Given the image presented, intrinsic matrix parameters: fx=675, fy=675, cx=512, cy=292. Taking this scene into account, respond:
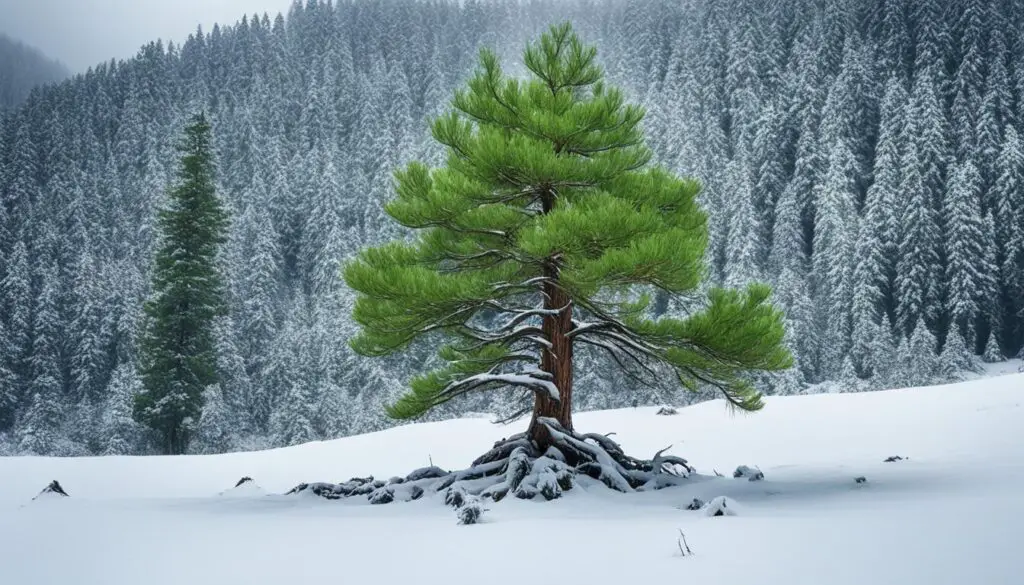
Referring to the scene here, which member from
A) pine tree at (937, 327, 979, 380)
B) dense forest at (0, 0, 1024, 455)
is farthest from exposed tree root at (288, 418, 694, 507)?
pine tree at (937, 327, 979, 380)

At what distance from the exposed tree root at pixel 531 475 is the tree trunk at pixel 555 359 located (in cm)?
13

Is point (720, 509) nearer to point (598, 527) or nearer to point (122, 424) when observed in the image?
point (598, 527)

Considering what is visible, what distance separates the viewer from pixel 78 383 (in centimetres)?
4062

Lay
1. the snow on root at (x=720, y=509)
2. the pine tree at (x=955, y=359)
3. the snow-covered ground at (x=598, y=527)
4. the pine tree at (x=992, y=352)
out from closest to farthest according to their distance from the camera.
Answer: the snow-covered ground at (x=598, y=527) < the snow on root at (x=720, y=509) < the pine tree at (x=955, y=359) < the pine tree at (x=992, y=352)

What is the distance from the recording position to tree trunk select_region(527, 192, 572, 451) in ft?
20.4

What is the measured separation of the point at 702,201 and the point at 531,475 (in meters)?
36.2

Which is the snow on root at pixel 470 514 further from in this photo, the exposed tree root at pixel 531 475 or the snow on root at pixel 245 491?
the snow on root at pixel 245 491

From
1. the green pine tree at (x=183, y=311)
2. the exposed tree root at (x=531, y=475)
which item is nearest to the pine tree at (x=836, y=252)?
the green pine tree at (x=183, y=311)

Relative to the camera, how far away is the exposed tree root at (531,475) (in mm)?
5258

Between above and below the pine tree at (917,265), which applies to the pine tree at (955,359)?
below

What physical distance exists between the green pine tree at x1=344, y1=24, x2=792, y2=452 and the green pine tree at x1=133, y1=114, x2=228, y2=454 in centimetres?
1301

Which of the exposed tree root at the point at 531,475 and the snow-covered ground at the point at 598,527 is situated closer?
the snow-covered ground at the point at 598,527

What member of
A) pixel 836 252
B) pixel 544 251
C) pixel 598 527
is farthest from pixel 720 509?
pixel 836 252

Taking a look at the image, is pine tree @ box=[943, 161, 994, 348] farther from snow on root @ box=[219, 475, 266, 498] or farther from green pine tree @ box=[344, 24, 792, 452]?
snow on root @ box=[219, 475, 266, 498]
